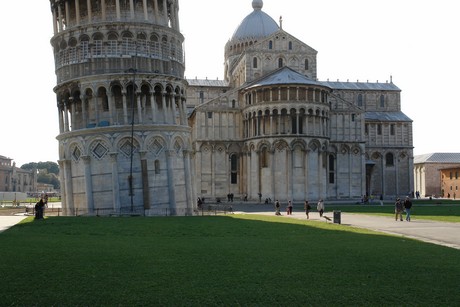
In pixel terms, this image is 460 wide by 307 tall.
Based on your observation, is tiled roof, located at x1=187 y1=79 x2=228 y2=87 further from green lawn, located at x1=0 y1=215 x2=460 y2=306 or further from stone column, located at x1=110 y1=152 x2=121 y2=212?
green lawn, located at x1=0 y1=215 x2=460 y2=306

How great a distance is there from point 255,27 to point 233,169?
29.5 metres

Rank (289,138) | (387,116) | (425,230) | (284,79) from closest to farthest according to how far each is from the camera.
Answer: (425,230)
(289,138)
(284,79)
(387,116)

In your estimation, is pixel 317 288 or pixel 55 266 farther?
pixel 55 266

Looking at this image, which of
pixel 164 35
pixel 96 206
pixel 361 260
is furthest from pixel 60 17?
pixel 361 260

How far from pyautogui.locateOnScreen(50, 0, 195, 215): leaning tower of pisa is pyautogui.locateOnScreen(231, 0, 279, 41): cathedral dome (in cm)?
4477

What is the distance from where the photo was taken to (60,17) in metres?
56.0

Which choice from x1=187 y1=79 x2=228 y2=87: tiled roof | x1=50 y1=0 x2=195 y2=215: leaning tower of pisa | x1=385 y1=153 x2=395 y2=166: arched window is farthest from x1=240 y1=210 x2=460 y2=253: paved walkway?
x1=187 y1=79 x2=228 y2=87: tiled roof

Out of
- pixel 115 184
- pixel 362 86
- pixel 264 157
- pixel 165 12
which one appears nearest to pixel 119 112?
pixel 115 184

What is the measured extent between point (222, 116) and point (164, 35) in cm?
2822

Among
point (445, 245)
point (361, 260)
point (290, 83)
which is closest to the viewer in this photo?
point (361, 260)

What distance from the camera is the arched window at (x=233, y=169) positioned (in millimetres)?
82844

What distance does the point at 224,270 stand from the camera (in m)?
17.9

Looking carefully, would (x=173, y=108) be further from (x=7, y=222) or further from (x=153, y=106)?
A: (x=7, y=222)

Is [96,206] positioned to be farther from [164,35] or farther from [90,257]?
Answer: [90,257]
